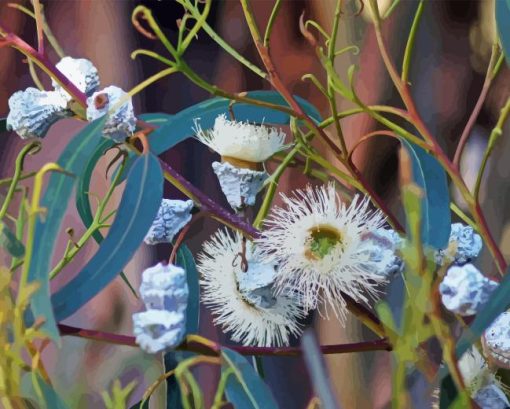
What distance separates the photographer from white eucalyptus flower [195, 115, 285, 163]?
373 mm

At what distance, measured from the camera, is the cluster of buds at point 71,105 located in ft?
1.12

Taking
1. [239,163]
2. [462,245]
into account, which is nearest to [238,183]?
[239,163]

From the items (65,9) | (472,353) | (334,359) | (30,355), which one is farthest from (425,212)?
(65,9)

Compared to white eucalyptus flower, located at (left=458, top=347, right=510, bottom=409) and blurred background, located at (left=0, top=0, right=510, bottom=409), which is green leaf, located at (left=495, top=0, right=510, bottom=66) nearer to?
white eucalyptus flower, located at (left=458, top=347, right=510, bottom=409)

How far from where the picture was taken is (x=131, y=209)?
0.33 m

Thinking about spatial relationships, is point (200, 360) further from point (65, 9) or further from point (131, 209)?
point (65, 9)

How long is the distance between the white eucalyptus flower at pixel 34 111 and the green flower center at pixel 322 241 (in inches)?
5.7

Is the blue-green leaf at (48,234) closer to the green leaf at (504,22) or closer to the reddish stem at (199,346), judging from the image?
the reddish stem at (199,346)

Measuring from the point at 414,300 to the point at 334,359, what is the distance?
401mm

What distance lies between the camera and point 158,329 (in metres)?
0.29

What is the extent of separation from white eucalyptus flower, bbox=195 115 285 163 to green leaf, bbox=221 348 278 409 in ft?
0.35

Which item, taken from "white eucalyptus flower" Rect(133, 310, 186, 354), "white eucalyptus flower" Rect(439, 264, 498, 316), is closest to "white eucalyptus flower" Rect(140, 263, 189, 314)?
"white eucalyptus flower" Rect(133, 310, 186, 354)

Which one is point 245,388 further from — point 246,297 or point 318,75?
point 318,75

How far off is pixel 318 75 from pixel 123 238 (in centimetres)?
43
